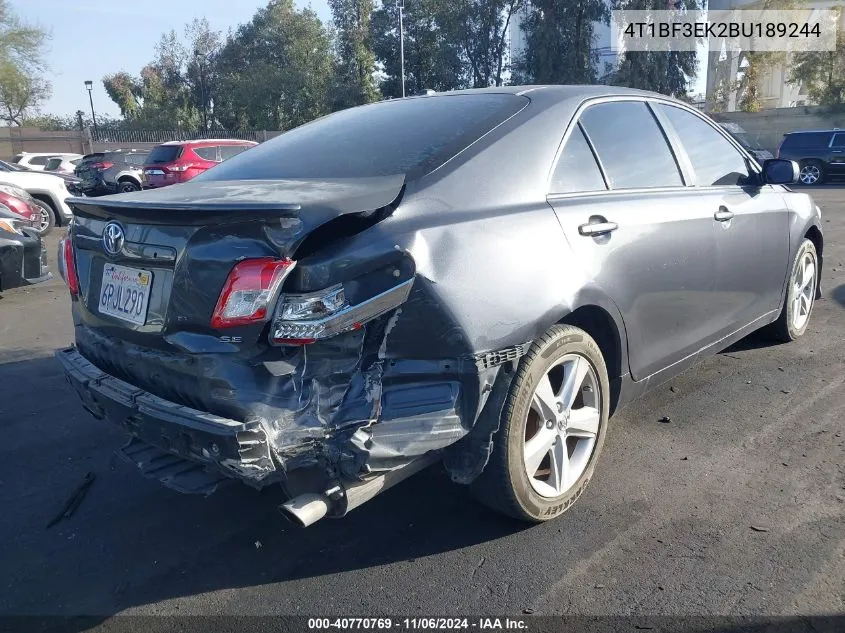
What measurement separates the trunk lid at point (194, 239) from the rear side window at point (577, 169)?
0.77m

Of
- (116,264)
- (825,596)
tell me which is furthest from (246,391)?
(825,596)

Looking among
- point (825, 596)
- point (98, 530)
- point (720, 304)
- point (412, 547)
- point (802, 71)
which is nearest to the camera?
point (825, 596)

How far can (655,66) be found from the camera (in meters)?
33.2

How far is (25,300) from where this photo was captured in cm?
740

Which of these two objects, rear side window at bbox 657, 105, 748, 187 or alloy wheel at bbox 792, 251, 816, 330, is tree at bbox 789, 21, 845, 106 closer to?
alloy wheel at bbox 792, 251, 816, 330

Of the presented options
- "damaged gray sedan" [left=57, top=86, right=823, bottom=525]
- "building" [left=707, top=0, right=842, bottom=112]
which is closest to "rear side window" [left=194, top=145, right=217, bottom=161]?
"damaged gray sedan" [left=57, top=86, right=823, bottom=525]

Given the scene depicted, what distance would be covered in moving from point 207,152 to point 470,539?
56.4 ft

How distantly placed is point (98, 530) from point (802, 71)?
38.3 metres

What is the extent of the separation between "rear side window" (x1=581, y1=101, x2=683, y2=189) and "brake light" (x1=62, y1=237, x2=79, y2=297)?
7.54 feet

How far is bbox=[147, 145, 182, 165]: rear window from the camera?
17.9 metres

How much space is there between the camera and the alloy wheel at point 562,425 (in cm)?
278

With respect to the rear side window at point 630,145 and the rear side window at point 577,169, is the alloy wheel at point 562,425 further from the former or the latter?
the rear side window at point 630,145

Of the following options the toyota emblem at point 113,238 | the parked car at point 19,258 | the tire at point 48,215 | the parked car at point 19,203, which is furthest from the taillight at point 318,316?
the tire at point 48,215

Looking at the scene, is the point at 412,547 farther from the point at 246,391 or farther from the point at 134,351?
the point at 134,351
